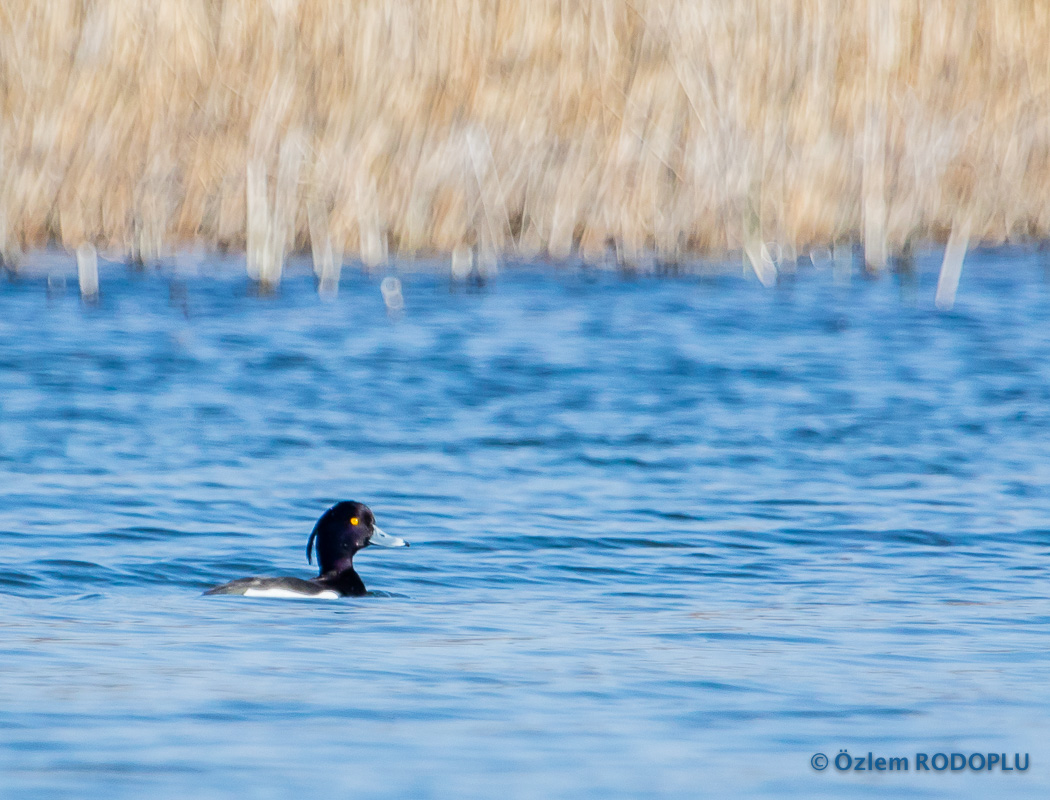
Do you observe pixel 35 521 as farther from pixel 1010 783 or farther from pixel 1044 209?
pixel 1044 209

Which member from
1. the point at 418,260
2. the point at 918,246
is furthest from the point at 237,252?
the point at 918,246

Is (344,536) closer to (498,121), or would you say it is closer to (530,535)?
(530,535)

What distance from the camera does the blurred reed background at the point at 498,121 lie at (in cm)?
1017

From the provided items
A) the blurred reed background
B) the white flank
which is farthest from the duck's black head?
the blurred reed background

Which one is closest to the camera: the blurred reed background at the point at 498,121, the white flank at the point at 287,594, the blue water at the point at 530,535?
the blue water at the point at 530,535

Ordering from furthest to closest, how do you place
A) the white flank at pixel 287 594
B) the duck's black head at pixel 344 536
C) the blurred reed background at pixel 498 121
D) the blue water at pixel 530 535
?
the blurred reed background at pixel 498 121
the duck's black head at pixel 344 536
the white flank at pixel 287 594
the blue water at pixel 530 535

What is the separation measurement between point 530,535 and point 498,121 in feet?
15.8

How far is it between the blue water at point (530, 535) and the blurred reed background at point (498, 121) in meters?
0.44

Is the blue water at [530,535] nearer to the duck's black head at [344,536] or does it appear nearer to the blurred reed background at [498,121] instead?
the duck's black head at [344,536]

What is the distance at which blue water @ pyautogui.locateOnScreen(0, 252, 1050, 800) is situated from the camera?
12.4ft

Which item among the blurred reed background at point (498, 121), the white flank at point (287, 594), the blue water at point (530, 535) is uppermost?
the blurred reed background at point (498, 121)

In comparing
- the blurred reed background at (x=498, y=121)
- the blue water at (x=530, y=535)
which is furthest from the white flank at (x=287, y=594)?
the blurred reed background at (x=498, y=121)

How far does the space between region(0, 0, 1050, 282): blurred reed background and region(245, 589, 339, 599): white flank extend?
454 cm

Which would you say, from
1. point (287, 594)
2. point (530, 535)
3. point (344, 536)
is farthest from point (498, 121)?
point (287, 594)
